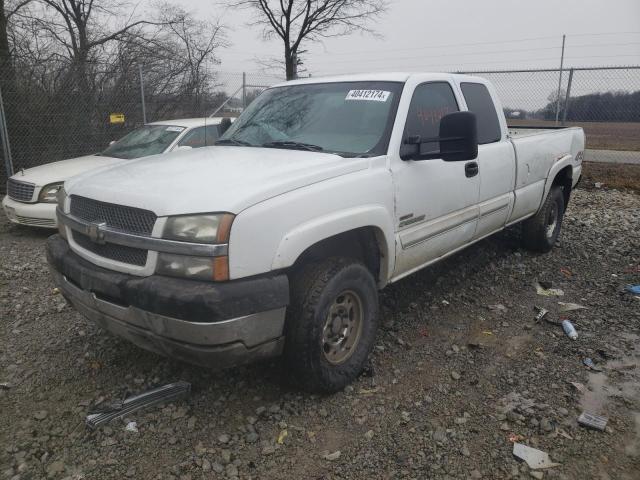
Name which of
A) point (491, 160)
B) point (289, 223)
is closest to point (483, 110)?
point (491, 160)

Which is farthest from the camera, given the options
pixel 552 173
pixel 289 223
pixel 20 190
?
pixel 20 190

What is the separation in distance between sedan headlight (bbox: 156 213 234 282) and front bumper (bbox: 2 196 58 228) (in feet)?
15.1

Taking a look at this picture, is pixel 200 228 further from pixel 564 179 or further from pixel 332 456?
pixel 564 179

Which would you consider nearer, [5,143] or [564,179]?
[564,179]

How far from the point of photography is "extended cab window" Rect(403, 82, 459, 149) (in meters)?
3.58

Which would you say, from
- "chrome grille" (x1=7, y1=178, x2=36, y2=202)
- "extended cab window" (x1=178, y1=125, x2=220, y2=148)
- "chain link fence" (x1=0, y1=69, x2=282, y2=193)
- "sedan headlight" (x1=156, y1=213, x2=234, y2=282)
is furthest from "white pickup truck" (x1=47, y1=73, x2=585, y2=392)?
"chain link fence" (x1=0, y1=69, x2=282, y2=193)

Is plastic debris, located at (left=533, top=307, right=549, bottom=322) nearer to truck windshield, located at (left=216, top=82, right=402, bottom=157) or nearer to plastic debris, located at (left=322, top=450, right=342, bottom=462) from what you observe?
truck windshield, located at (left=216, top=82, right=402, bottom=157)

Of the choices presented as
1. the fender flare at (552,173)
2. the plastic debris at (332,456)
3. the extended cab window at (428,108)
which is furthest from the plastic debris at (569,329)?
the plastic debris at (332,456)

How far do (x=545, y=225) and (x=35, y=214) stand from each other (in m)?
6.17

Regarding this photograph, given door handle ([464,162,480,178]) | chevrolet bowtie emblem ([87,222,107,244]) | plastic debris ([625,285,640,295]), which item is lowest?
plastic debris ([625,285,640,295])

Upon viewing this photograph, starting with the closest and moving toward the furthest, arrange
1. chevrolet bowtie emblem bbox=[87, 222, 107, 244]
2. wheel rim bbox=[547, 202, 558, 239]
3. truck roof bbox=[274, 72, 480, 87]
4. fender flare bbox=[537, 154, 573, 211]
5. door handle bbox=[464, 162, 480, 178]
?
1. chevrolet bowtie emblem bbox=[87, 222, 107, 244]
2. truck roof bbox=[274, 72, 480, 87]
3. door handle bbox=[464, 162, 480, 178]
4. fender flare bbox=[537, 154, 573, 211]
5. wheel rim bbox=[547, 202, 558, 239]

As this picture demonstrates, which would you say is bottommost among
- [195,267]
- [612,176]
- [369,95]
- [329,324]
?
[612,176]

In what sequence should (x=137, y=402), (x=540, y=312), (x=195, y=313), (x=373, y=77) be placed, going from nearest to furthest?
(x=195, y=313) → (x=137, y=402) → (x=373, y=77) → (x=540, y=312)

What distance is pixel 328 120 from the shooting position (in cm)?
358
